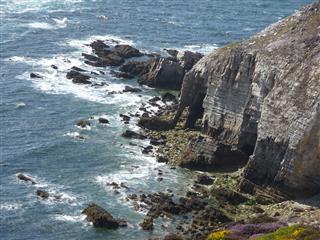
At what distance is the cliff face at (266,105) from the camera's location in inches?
2749

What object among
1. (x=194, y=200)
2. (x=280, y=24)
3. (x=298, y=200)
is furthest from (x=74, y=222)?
(x=280, y=24)

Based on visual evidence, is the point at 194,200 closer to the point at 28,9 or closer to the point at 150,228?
the point at 150,228

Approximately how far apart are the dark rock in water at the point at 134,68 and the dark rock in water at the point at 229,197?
44230 millimetres

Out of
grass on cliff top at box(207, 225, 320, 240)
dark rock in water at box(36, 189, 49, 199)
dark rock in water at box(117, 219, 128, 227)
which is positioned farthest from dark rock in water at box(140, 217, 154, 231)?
dark rock in water at box(36, 189, 49, 199)

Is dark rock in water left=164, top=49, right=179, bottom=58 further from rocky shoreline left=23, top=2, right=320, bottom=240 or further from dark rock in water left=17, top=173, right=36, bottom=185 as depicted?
dark rock in water left=17, top=173, right=36, bottom=185

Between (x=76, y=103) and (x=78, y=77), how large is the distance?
9.92m

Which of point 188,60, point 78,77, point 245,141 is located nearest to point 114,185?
point 245,141

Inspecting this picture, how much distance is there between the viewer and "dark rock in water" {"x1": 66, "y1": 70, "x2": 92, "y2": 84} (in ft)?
358

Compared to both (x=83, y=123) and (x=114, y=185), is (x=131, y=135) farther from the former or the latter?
(x=114, y=185)

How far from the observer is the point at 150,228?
66.9 meters

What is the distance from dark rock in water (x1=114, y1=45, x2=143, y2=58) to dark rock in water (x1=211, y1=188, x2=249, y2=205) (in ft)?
174

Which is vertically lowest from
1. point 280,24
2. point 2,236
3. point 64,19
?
point 2,236

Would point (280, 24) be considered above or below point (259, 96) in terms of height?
above

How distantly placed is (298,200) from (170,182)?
48.4 ft
